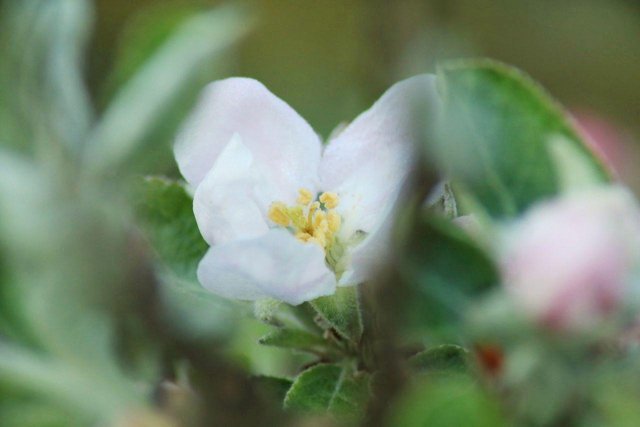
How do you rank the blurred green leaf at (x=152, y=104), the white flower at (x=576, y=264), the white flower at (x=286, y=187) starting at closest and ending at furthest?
1. the white flower at (x=576, y=264)
2. the white flower at (x=286, y=187)
3. the blurred green leaf at (x=152, y=104)

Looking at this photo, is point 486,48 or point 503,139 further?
point 486,48

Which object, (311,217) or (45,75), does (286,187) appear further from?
(45,75)

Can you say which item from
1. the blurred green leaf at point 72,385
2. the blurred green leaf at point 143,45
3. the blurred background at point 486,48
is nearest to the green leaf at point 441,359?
the blurred green leaf at point 72,385

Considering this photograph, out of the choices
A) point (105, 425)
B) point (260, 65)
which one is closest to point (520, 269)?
point (105, 425)

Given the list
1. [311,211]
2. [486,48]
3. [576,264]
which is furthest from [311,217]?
[486,48]

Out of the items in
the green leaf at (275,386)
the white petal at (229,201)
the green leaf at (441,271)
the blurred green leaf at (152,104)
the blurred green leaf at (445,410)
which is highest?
the blurred green leaf at (152,104)

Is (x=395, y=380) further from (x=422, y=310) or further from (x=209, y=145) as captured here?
(x=209, y=145)

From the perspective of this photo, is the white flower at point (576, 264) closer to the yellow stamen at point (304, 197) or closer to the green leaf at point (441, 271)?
the green leaf at point (441, 271)

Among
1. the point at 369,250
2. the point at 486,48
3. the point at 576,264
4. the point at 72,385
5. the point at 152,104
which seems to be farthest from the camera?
the point at 486,48
